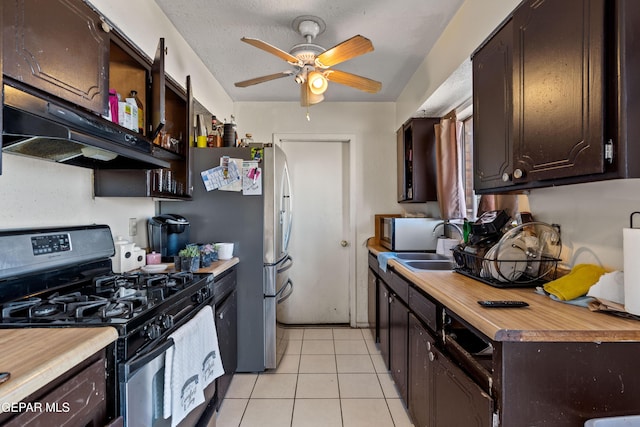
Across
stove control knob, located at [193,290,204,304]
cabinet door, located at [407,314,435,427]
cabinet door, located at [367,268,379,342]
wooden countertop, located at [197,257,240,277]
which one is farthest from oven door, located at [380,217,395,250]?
stove control knob, located at [193,290,204,304]

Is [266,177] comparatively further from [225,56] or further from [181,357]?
[181,357]

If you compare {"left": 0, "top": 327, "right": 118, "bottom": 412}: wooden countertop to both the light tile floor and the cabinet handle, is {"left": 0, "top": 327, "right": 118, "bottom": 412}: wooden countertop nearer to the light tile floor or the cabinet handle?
the light tile floor

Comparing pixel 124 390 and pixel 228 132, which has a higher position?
pixel 228 132

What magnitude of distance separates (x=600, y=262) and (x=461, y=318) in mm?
619

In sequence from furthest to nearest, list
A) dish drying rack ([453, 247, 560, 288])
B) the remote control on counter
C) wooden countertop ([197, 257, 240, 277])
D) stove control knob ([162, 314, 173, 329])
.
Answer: wooden countertop ([197, 257, 240, 277])
dish drying rack ([453, 247, 560, 288])
stove control knob ([162, 314, 173, 329])
the remote control on counter

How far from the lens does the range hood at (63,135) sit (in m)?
0.96

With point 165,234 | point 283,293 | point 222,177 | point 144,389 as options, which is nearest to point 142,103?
point 222,177

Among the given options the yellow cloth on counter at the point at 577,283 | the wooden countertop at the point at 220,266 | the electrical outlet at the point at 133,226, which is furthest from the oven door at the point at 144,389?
the yellow cloth on counter at the point at 577,283

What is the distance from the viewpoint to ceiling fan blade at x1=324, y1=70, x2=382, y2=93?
6.97 feet

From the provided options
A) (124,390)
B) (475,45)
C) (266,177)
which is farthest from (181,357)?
(475,45)

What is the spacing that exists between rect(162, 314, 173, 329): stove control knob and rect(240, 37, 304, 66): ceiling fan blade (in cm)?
144

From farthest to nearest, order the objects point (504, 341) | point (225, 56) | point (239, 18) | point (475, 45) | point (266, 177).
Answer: point (225, 56) → point (266, 177) → point (239, 18) → point (475, 45) → point (504, 341)

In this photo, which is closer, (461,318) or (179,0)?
(461,318)

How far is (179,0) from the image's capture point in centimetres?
187
